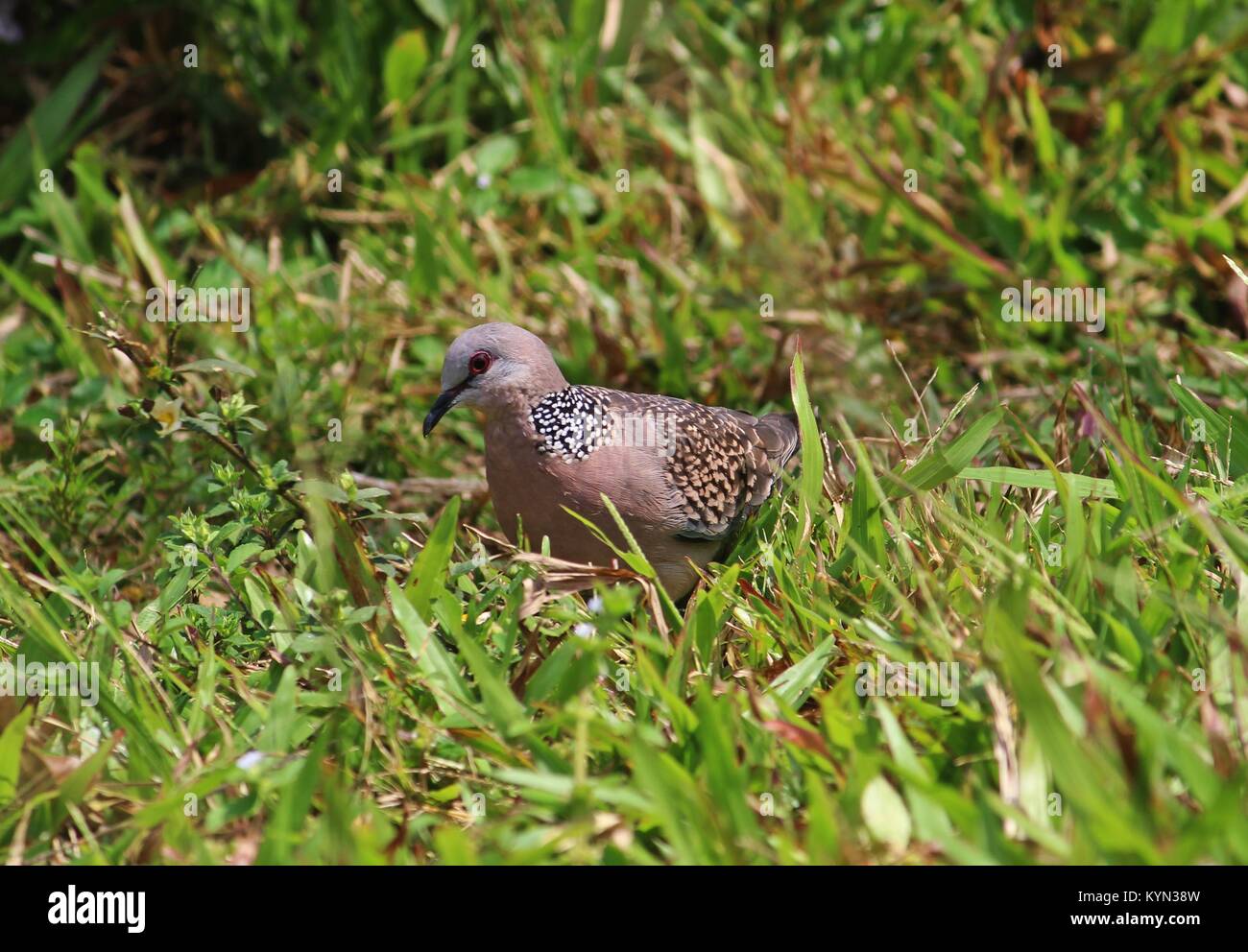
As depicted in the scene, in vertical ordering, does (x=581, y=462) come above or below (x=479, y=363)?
below

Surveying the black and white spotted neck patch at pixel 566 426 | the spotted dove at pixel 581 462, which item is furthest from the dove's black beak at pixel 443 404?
the black and white spotted neck patch at pixel 566 426

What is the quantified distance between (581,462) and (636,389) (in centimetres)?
155

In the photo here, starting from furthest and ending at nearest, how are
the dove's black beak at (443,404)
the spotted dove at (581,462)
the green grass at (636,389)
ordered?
the dove's black beak at (443,404)
the spotted dove at (581,462)
the green grass at (636,389)

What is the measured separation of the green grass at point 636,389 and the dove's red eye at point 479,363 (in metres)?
0.48

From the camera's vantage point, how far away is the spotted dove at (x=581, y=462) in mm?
3795

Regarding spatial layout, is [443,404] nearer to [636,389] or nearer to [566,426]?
[566,426]

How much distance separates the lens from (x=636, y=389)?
5.30 metres

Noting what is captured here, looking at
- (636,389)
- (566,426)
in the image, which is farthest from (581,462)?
(636,389)

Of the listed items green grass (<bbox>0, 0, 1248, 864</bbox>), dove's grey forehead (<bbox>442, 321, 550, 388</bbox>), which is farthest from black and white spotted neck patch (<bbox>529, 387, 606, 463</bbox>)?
green grass (<bbox>0, 0, 1248, 864</bbox>)

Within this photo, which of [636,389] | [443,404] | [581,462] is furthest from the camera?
[636,389]

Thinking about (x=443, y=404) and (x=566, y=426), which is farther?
(x=443, y=404)

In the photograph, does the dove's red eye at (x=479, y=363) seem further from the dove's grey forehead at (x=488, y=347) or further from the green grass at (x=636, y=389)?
the green grass at (x=636, y=389)

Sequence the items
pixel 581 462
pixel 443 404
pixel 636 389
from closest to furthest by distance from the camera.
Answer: pixel 581 462
pixel 443 404
pixel 636 389

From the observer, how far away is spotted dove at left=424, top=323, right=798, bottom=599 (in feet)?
12.5
